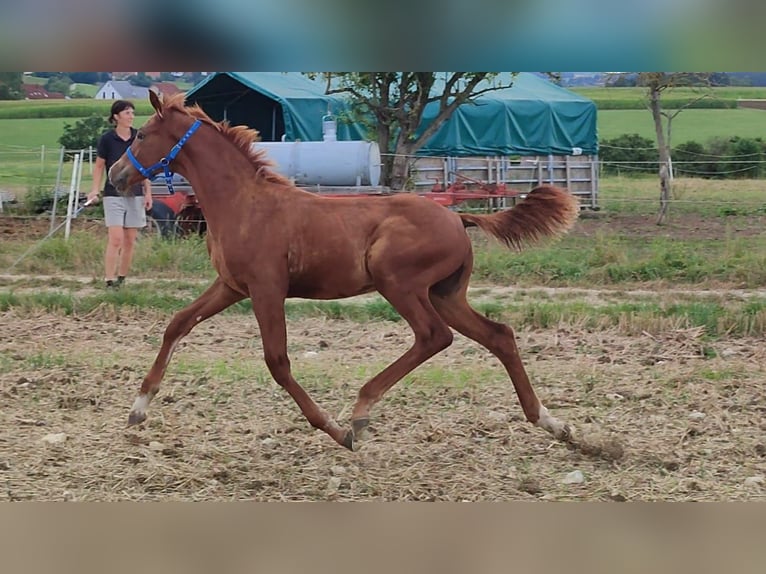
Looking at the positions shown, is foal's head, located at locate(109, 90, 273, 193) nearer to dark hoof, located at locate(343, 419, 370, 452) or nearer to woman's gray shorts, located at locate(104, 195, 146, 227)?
dark hoof, located at locate(343, 419, 370, 452)

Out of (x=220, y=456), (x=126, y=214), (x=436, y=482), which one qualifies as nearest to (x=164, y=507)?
(x=220, y=456)

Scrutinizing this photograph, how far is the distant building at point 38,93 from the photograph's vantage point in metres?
12.8

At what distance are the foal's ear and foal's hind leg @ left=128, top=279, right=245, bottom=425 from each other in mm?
959

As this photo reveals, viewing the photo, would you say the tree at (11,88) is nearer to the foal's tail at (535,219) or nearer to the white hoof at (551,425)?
the foal's tail at (535,219)

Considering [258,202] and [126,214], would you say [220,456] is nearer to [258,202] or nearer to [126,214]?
[258,202]

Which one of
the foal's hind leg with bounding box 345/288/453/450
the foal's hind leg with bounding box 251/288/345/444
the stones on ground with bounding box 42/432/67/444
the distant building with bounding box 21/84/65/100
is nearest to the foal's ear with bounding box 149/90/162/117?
the foal's hind leg with bounding box 251/288/345/444

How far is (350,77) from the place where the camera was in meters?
13.7

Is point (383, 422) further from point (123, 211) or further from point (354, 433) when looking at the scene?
point (123, 211)

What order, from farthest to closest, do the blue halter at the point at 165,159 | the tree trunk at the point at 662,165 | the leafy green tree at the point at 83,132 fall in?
the leafy green tree at the point at 83,132, the tree trunk at the point at 662,165, the blue halter at the point at 165,159

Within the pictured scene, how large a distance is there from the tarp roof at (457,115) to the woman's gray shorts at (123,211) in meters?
6.51

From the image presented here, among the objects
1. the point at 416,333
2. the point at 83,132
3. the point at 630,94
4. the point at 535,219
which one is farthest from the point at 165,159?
the point at 630,94

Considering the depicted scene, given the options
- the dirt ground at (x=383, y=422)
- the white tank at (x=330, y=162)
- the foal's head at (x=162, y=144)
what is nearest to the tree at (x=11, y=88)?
the white tank at (x=330, y=162)

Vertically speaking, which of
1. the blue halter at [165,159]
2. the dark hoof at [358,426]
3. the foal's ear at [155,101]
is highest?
the foal's ear at [155,101]

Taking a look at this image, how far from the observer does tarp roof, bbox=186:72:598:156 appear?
647 inches
